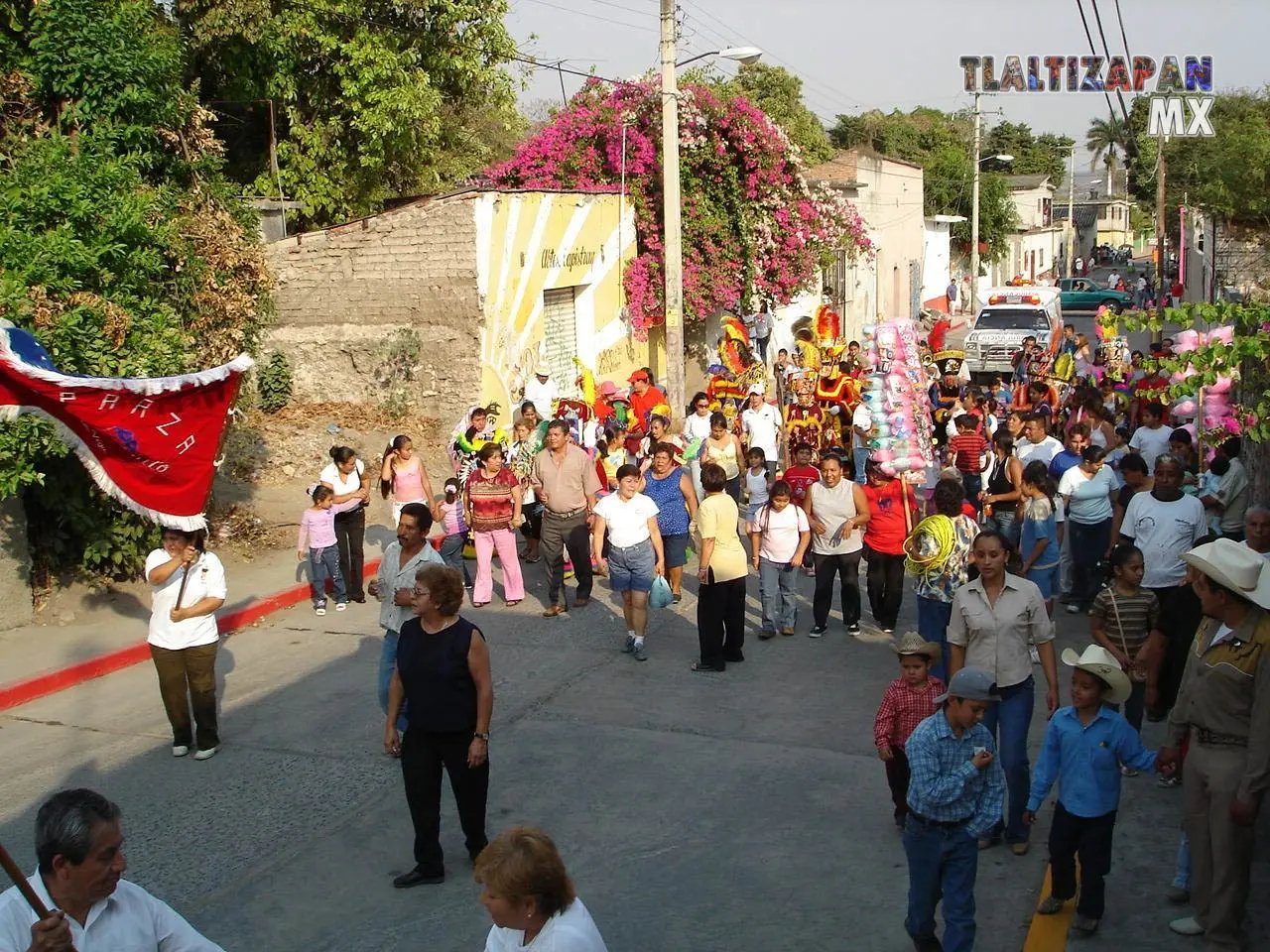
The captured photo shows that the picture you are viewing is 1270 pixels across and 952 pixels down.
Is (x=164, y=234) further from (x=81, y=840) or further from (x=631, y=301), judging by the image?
(x=631, y=301)

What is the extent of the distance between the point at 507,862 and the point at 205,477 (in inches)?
197

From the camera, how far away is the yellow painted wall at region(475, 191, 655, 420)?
18.8m

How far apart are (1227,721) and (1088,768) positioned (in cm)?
60

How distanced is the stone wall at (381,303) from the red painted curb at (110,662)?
23.0ft

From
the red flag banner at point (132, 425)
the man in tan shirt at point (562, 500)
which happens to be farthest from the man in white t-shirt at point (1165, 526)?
the red flag banner at point (132, 425)

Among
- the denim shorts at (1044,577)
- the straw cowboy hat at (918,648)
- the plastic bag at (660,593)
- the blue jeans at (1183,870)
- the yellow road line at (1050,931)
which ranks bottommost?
the yellow road line at (1050,931)

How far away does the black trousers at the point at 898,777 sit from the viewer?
21.1ft

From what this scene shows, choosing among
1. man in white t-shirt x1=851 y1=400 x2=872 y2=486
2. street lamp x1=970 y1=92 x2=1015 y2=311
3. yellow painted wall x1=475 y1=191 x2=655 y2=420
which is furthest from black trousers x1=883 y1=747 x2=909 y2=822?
street lamp x1=970 y1=92 x2=1015 y2=311

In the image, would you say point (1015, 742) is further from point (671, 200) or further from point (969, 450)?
point (671, 200)

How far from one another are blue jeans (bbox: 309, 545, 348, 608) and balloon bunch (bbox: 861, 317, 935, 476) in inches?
190

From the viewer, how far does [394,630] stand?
7660 millimetres

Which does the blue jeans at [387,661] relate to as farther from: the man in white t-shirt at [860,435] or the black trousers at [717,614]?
the man in white t-shirt at [860,435]

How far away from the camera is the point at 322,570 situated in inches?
457

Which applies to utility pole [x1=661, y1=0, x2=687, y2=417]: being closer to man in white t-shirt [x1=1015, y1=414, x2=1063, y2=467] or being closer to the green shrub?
the green shrub
